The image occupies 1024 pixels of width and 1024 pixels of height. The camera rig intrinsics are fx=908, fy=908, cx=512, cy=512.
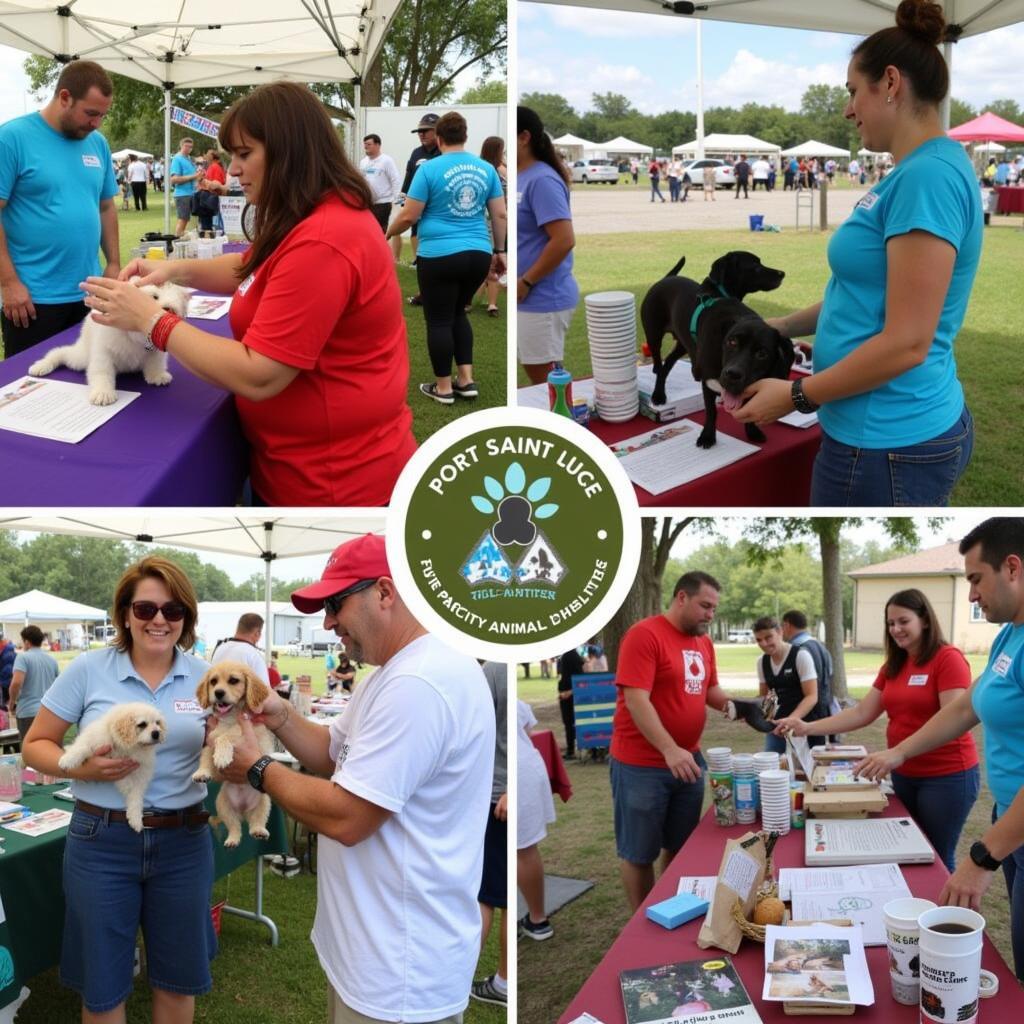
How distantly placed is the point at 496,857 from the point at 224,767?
1571mm

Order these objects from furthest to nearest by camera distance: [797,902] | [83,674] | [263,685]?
[83,674]
[263,685]
[797,902]

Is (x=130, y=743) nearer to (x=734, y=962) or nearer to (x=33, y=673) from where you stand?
(x=734, y=962)

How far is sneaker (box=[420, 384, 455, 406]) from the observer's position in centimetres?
547

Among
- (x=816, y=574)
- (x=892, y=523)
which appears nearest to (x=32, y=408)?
(x=892, y=523)

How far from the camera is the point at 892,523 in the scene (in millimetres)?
8758

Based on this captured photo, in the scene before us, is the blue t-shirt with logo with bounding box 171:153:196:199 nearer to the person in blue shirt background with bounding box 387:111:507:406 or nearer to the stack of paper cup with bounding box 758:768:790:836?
the person in blue shirt background with bounding box 387:111:507:406

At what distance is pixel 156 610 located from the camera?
2.29 m

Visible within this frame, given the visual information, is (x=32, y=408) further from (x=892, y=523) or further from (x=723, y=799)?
(x=892, y=523)

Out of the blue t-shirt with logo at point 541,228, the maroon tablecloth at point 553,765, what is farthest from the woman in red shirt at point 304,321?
the maroon tablecloth at point 553,765

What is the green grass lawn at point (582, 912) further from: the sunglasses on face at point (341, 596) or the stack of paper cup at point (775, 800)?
the sunglasses on face at point (341, 596)

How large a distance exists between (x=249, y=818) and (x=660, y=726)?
1346mm

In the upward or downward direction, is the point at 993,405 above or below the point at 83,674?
above

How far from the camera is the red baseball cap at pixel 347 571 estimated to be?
164cm

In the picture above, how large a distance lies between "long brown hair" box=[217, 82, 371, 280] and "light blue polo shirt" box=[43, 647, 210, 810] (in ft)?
3.71
